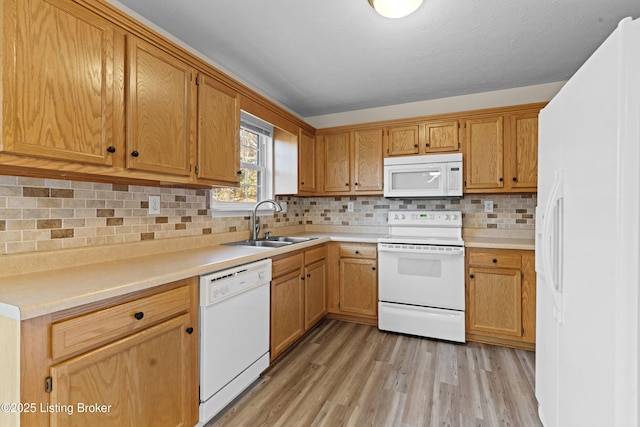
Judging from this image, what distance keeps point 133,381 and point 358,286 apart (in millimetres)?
2144

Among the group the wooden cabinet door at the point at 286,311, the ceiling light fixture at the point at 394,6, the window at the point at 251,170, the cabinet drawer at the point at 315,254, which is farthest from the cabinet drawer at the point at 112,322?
the ceiling light fixture at the point at 394,6

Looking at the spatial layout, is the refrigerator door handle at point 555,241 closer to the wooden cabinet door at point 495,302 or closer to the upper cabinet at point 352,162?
the wooden cabinet door at point 495,302

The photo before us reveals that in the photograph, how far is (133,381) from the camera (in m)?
1.24

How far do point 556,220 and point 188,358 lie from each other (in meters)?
1.79

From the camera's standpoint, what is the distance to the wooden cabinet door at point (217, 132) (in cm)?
191

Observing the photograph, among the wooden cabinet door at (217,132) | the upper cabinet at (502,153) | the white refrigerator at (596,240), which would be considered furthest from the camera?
the upper cabinet at (502,153)

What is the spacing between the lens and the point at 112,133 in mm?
1408

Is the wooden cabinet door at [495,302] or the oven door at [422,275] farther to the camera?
the oven door at [422,275]

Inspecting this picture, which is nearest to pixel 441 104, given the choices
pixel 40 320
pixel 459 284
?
pixel 459 284

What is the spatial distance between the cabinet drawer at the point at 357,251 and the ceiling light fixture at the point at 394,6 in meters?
1.94

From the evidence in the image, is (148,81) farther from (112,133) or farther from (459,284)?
(459,284)

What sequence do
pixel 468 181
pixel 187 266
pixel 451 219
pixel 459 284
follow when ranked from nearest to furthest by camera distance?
pixel 187 266
pixel 459 284
pixel 468 181
pixel 451 219

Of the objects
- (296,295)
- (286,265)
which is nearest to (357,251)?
(296,295)

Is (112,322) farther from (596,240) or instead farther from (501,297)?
(501,297)
